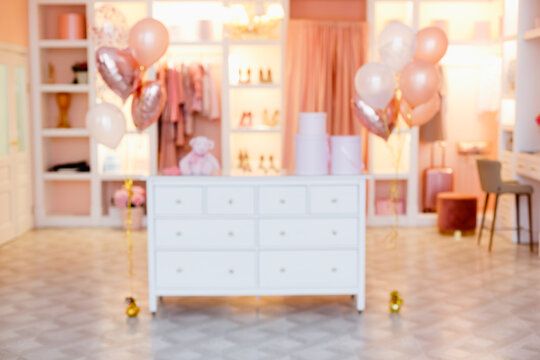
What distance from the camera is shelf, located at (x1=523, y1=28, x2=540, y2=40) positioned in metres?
6.12

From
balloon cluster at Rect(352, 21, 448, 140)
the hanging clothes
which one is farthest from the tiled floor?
the hanging clothes

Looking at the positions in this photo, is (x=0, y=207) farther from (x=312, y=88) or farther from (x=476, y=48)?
(x=476, y=48)

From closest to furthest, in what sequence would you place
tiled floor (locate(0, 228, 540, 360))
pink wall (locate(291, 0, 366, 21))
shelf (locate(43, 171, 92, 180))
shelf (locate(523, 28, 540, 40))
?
tiled floor (locate(0, 228, 540, 360)) < shelf (locate(523, 28, 540, 40)) < shelf (locate(43, 171, 92, 180)) < pink wall (locate(291, 0, 366, 21))

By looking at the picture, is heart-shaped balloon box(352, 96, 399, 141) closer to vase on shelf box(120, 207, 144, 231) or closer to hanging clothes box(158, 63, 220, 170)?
hanging clothes box(158, 63, 220, 170)

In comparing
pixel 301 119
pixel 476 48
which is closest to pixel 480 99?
pixel 476 48

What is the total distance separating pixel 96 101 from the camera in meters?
7.39

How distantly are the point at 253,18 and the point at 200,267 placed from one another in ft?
10.9

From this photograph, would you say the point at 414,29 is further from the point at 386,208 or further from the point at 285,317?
the point at 285,317

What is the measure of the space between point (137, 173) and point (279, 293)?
3.71m

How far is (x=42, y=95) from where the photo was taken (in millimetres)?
7496

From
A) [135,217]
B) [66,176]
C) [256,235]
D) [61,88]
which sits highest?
[61,88]

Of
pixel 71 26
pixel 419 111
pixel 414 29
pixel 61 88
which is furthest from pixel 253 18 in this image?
pixel 419 111

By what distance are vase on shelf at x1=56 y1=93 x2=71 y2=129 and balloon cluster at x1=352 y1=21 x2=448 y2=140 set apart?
14.3 ft

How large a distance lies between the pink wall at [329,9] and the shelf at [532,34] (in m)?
1.98
